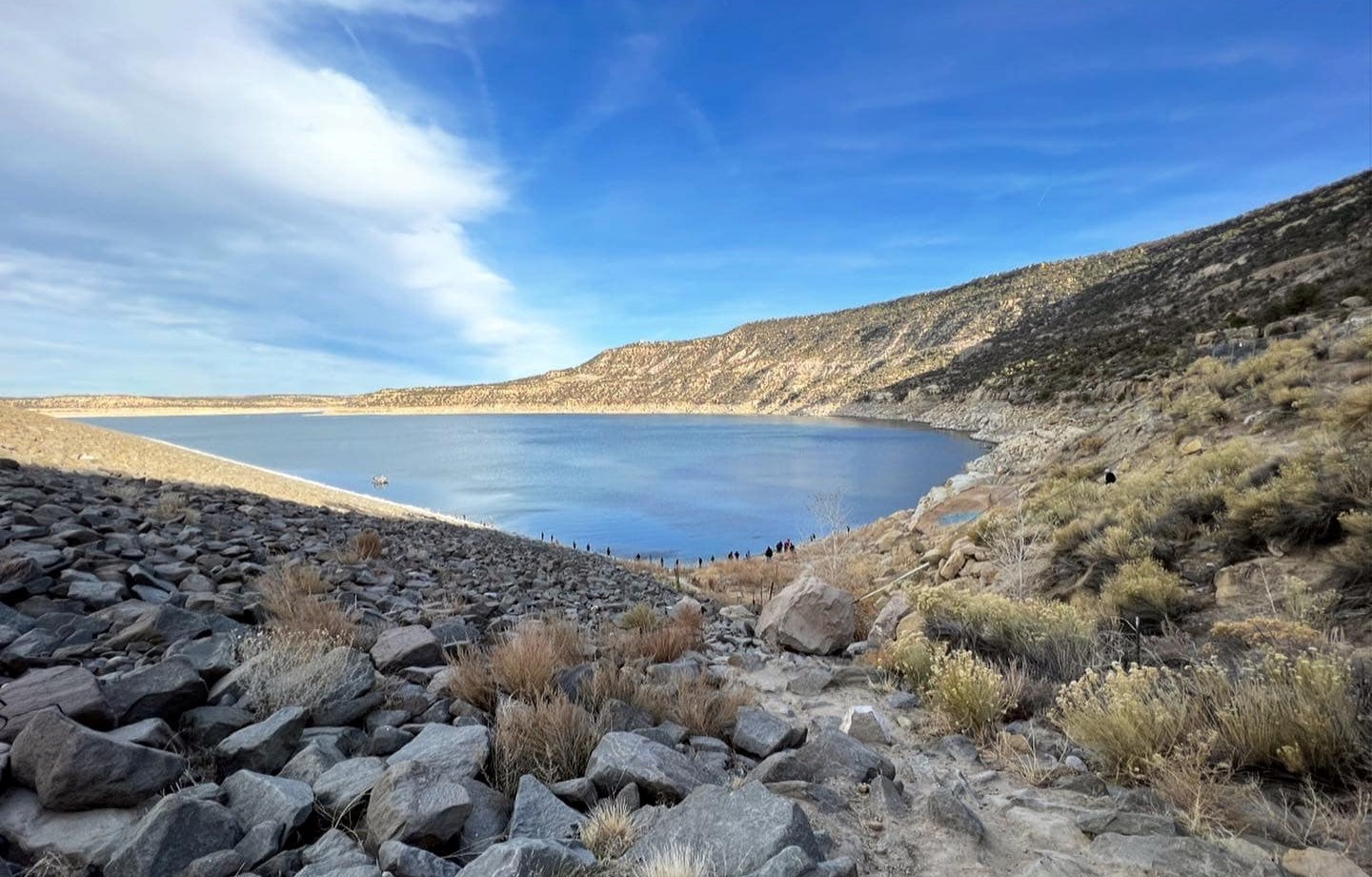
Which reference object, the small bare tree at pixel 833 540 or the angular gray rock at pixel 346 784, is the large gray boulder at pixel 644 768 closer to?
the angular gray rock at pixel 346 784

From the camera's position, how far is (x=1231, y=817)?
3254 millimetres

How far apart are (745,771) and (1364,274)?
34309mm

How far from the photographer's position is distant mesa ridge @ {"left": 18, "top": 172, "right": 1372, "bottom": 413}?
43.0 metres

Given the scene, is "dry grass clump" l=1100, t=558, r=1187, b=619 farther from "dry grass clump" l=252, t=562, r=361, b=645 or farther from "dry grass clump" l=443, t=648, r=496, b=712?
"dry grass clump" l=252, t=562, r=361, b=645

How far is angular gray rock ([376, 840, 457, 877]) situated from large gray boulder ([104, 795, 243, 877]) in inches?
23.7

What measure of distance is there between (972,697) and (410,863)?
3854 millimetres

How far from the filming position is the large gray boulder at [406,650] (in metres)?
4.75

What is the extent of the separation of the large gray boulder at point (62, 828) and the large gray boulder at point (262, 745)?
457 millimetres

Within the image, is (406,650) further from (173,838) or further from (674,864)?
(674,864)

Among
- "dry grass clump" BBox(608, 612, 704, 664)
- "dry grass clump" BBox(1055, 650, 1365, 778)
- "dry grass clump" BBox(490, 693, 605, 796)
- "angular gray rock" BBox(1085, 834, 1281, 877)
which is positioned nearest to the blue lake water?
"dry grass clump" BBox(608, 612, 704, 664)

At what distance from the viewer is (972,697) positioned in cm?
483

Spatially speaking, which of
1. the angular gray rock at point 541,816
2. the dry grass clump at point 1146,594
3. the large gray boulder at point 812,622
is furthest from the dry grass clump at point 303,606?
the dry grass clump at point 1146,594

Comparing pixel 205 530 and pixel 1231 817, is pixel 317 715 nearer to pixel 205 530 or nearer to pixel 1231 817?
pixel 1231 817

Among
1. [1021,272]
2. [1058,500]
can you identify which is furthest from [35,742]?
[1021,272]
